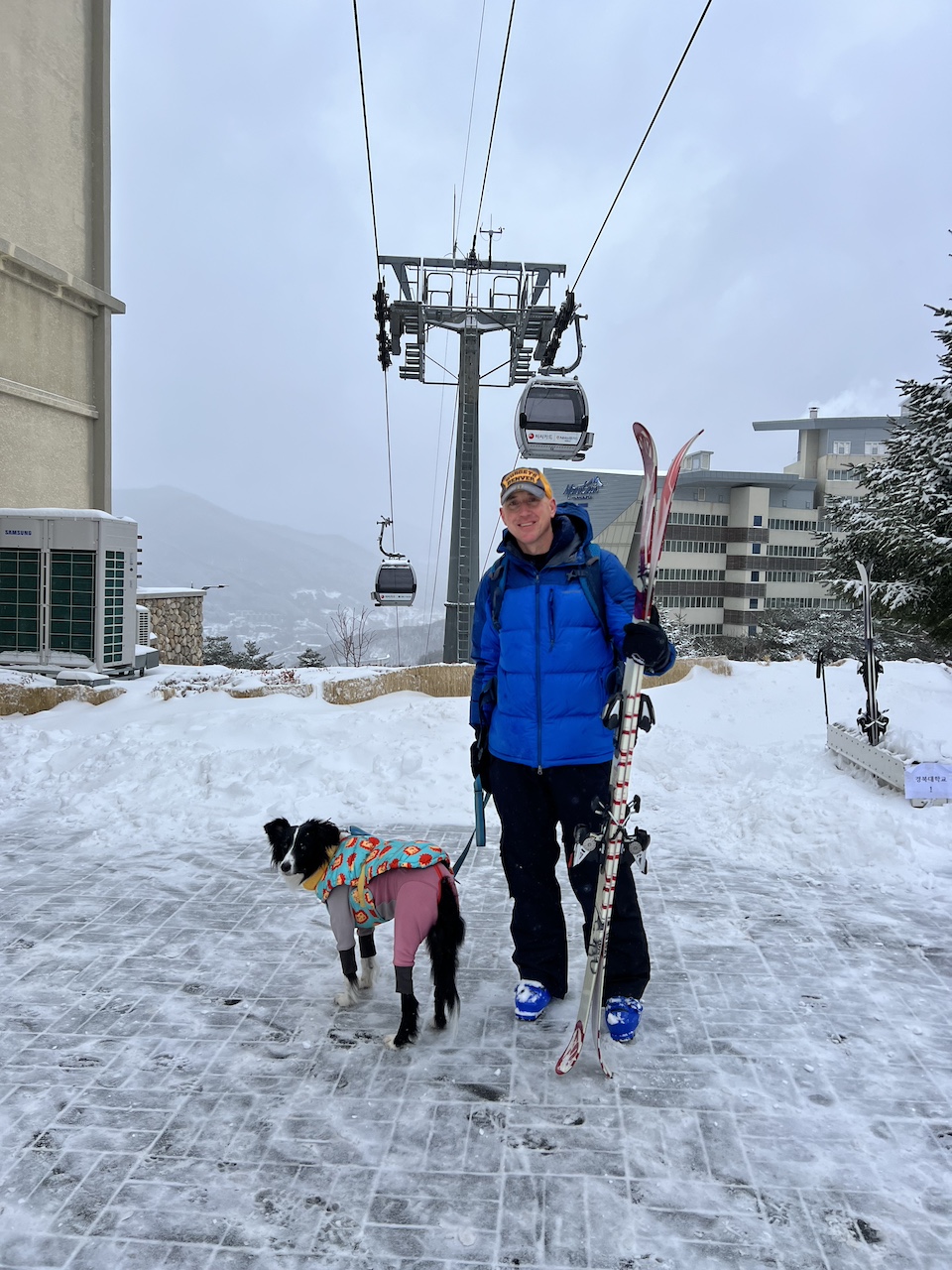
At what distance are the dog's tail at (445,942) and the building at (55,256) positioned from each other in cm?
1199

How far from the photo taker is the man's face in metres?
3.12

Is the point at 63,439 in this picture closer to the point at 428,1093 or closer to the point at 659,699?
the point at 659,699

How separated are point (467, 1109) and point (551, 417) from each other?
10308 mm

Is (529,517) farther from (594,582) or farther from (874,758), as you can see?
(874,758)

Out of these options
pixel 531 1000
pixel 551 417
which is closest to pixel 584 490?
pixel 551 417

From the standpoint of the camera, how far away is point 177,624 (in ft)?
68.1

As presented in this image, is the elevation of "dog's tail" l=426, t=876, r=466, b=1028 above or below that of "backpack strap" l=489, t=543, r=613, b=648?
below

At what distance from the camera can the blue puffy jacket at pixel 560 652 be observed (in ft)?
10.4

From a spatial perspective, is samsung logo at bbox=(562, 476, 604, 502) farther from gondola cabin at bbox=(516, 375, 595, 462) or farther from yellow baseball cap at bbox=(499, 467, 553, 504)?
yellow baseball cap at bbox=(499, 467, 553, 504)

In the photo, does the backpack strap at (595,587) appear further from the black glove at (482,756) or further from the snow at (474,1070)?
the snow at (474,1070)

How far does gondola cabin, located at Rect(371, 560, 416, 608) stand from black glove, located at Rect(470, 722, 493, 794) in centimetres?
1453

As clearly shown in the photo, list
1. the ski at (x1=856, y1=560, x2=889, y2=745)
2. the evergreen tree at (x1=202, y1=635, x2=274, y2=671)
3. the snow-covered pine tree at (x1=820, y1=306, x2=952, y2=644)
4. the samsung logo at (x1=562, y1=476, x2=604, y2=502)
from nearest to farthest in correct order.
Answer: the ski at (x1=856, y1=560, x2=889, y2=745) < the snow-covered pine tree at (x1=820, y1=306, x2=952, y2=644) < the samsung logo at (x1=562, y1=476, x2=604, y2=502) < the evergreen tree at (x1=202, y1=635, x2=274, y2=671)

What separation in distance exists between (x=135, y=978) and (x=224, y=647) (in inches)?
1428

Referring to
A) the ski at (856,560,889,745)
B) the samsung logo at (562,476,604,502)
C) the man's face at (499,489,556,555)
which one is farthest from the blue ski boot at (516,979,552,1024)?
the samsung logo at (562,476,604,502)
